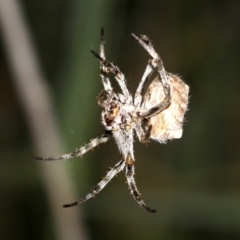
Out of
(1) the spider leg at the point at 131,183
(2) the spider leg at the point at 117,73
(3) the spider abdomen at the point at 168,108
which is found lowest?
(1) the spider leg at the point at 131,183

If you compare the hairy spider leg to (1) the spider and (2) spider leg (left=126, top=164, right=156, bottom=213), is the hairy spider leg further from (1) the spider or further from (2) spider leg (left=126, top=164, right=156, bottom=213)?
(2) spider leg (left=126, top=164, right=156, bottom=213)

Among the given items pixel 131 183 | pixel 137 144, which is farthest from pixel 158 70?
pixel 137 144

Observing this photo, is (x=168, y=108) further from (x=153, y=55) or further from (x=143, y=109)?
(x=153, y=55)

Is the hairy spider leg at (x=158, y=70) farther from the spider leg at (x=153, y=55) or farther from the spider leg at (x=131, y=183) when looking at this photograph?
the spider leg at (x=131, y=183)

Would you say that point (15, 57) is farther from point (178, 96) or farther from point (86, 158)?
point (178, 96)

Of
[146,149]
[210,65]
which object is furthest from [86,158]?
[210,65]

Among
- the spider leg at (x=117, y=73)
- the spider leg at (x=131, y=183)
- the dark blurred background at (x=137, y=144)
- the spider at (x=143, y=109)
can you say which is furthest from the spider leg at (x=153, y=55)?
the dark blurred background at (x=137, y=144)
